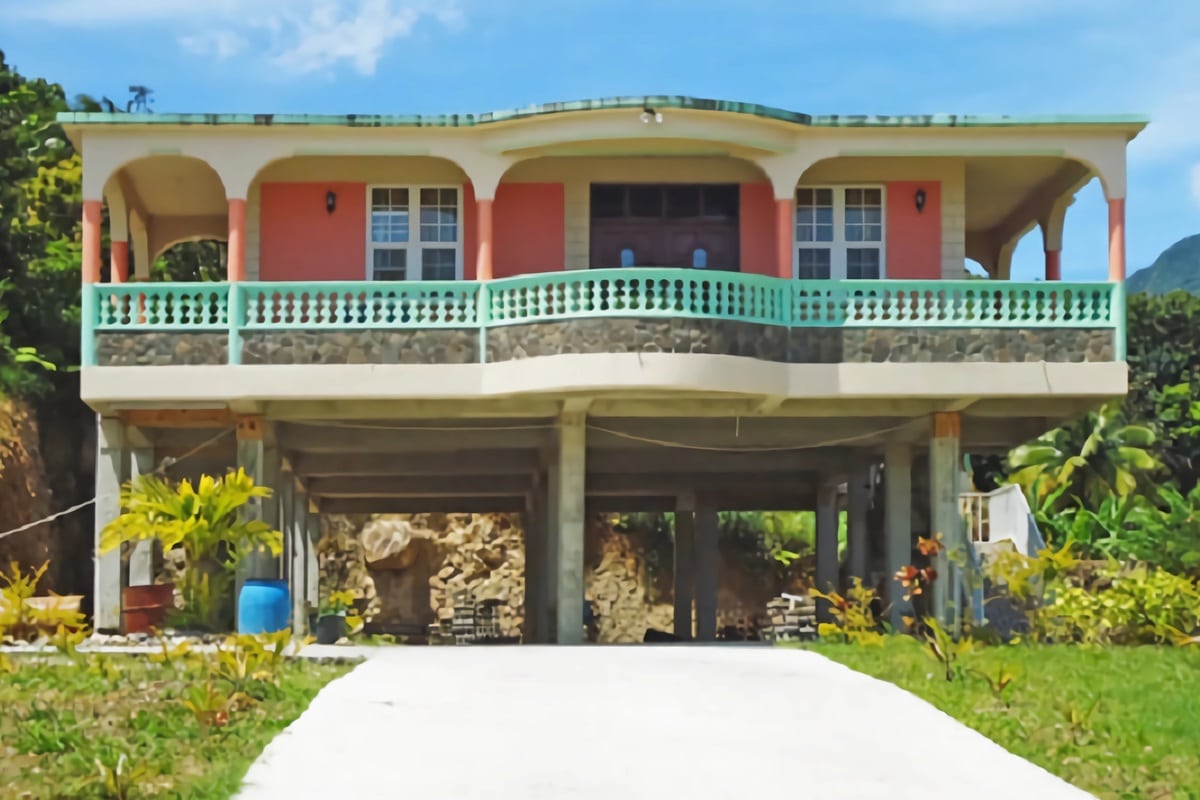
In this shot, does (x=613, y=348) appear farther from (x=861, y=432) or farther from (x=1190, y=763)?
(x=1190, y=763)

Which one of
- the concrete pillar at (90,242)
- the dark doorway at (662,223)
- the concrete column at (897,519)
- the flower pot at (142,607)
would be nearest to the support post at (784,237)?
the dark doorway at (662,223)

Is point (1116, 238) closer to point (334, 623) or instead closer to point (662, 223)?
point (662, 223)

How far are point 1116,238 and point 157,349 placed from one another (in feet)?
39.8

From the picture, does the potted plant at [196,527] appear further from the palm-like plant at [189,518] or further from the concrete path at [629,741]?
the concrete path at [629,741]

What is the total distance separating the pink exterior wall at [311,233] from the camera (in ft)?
83.8

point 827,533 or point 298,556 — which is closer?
point 298,556

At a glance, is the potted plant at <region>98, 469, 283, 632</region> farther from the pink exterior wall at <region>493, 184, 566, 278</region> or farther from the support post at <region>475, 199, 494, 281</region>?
the pink exterior wall at <region>493, 184, 566, 278</region>

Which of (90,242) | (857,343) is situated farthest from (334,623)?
(857,343)

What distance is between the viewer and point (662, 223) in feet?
83.7

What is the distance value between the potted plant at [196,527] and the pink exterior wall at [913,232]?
29.5ft

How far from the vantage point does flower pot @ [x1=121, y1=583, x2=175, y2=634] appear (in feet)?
75.6

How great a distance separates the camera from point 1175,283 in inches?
7402

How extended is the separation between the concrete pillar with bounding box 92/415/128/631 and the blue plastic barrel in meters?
2.58

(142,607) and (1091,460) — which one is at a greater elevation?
(1091,460)
